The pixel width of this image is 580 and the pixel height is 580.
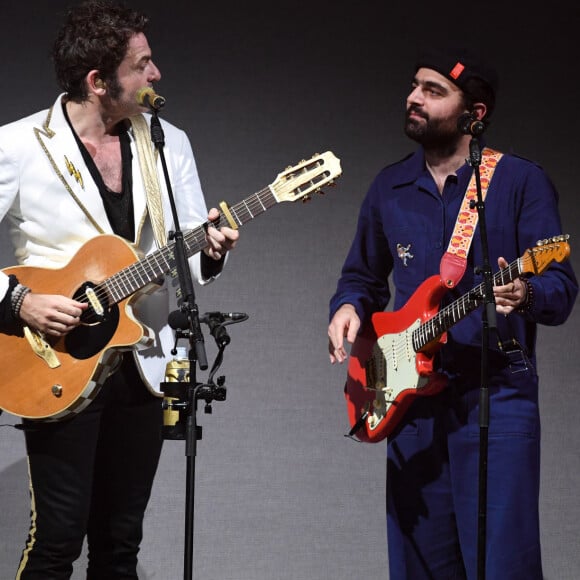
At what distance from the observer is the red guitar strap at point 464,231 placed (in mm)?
2748

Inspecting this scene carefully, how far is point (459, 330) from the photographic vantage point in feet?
9.25

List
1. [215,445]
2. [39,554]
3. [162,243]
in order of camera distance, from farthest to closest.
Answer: [215,445] → [162,243] → [39,554]

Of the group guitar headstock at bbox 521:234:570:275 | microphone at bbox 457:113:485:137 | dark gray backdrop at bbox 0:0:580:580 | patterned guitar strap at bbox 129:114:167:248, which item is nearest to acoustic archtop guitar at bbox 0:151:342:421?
patterned guitar strap at bbox 129:114:167:248

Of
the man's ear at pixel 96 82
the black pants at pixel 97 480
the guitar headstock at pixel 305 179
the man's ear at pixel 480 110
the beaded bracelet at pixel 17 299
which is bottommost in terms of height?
the black pants at pixel 97 480

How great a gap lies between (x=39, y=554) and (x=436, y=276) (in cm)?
A: 134

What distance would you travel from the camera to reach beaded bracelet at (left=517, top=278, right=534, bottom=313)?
2566mm

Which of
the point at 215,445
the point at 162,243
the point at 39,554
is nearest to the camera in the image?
the point at 39,554

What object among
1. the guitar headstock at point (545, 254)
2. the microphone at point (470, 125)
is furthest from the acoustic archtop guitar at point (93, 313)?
the guitar headstock at point (545, 254)

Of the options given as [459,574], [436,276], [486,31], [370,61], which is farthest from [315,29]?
[459,574]

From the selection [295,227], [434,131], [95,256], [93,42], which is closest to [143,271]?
[95,256]

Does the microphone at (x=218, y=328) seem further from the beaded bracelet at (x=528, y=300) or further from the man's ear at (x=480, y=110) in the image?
the man's ear at (x=480, y=110)

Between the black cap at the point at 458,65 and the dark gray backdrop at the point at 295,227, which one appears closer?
the black cap at the point at 458,65

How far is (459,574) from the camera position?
289 centimetres

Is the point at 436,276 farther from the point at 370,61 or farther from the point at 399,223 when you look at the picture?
the point at 370,61
